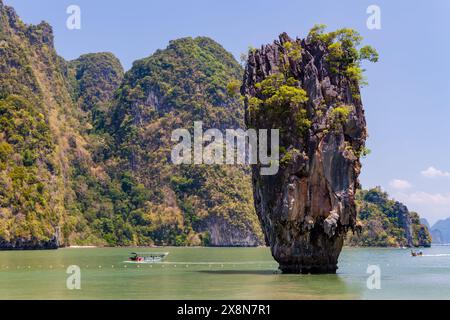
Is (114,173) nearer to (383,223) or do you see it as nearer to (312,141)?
(383,223)

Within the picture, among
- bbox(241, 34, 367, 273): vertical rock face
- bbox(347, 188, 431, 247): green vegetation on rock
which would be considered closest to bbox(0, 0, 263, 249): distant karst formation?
bbox(347, 188, 431, 247): green vegetation on rock

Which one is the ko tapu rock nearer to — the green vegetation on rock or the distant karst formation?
the distant karst formation

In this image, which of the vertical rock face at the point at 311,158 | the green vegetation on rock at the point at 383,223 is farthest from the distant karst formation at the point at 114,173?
the vertical rock face at the point at 311,158

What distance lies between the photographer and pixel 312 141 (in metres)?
43.6

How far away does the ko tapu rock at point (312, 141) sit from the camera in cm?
4312

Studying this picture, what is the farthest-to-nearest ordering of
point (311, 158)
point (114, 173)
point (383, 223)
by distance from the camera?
point (114, 173), point (383, 223), point (311, 158)

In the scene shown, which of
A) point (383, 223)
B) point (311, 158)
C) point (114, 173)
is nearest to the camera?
point (311, 158)

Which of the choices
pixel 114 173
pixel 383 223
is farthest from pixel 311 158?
pixel 114 173

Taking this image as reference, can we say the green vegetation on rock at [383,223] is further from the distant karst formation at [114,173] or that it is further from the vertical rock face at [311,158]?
the vertical rock face at [311,158]

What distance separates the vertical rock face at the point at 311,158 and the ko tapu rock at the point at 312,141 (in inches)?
2.5

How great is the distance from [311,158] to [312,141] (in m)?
1.13

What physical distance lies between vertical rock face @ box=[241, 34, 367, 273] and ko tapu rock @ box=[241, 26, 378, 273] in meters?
0.06
